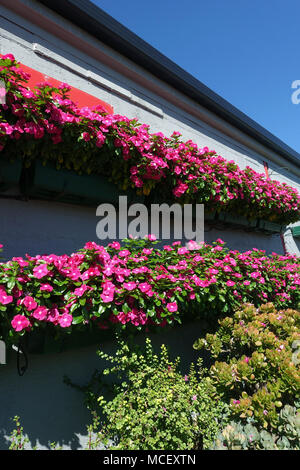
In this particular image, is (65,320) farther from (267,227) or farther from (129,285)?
(267,227)

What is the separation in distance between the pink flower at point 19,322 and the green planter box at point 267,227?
5.47m

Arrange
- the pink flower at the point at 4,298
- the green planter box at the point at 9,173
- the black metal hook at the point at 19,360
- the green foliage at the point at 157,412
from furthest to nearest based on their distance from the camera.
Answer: the green planter box at the point at 9,173, the black metal hook at the point at 19,360, the green foliage at the point at 157,412, the pink flower at the point at 4,298

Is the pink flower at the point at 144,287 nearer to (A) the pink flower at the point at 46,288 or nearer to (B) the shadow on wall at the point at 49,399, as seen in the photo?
(A) the pink flower at the point at 46,288

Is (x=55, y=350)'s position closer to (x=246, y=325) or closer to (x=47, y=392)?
(x=47, y=392)

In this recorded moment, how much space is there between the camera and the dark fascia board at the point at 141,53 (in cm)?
403

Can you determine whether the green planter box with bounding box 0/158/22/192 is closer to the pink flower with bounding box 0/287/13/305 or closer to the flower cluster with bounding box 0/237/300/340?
the flower cluster with bounding box 0/237/300/340

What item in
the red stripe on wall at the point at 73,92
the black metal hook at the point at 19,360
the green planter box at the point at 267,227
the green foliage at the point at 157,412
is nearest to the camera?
the green foliage at the point at 157,412

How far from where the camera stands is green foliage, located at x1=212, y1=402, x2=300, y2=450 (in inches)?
81.4

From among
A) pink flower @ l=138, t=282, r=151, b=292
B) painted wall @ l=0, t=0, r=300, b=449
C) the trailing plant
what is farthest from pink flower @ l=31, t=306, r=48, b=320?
the trailing plant

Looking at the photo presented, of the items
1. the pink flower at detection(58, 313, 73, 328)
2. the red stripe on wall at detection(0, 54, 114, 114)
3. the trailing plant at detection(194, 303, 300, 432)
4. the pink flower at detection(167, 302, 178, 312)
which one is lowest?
the trailing plant at detection(194, 303, 300, 432)

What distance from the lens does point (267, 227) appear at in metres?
6.44

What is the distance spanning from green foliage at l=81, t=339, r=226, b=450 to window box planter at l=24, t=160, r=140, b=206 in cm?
194

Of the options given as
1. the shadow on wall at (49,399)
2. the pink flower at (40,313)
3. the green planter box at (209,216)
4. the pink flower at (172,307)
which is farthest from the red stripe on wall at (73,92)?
the shadow on wall at (49,399)

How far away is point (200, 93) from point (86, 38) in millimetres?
2838
